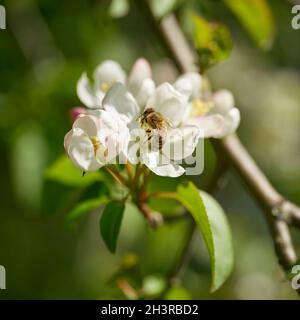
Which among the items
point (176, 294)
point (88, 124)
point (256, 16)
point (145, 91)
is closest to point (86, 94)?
point (145, 91)

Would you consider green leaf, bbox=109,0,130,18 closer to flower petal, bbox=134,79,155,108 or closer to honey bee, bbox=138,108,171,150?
flower petal, bbox=134,79,155,108

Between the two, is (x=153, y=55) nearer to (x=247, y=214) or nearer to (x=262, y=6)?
(x=247, y=214)

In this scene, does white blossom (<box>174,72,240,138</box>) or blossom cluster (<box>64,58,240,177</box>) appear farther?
white blossom (<box>174,72,240,138</box>)

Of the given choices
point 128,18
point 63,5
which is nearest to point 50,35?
point 63,5

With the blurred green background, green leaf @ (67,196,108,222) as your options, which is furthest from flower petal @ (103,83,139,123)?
the blurred green background

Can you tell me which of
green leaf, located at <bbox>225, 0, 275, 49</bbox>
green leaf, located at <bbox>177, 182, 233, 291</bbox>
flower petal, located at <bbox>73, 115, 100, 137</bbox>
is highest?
green leaf, located at <bbox>225, 0, 275, 49</bbox>

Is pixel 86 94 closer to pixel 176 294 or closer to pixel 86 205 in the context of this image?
pixel 86 205
